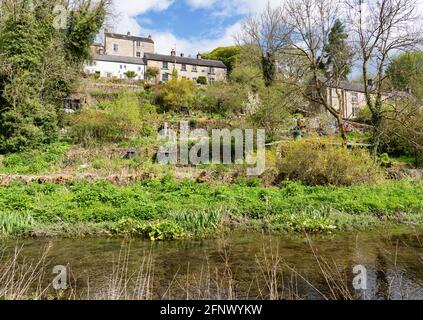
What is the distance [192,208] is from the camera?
1405 cm

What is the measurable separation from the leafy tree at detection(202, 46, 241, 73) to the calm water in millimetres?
57625

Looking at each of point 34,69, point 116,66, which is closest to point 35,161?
point 34,69

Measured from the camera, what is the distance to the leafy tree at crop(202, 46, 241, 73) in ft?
218

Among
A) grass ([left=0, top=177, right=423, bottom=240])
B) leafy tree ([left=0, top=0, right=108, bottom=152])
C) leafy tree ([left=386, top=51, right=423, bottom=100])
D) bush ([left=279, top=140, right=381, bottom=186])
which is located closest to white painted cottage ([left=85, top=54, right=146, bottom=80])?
leafy tree ([left=0, top=0, right=108, bottom=152])

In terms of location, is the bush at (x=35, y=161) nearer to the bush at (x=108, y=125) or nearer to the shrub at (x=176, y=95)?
the bush at (x=108, y=125)

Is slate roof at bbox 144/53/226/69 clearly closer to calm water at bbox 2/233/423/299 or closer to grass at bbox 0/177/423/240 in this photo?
grass at bbox 0/177/423/240

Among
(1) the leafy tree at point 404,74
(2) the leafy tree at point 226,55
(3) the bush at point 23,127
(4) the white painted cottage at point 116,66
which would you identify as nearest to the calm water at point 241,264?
(1) the leafy tree at point 404,74

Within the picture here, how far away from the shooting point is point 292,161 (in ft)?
61.1

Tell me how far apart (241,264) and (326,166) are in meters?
10.1

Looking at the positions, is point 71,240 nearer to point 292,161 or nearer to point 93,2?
point 292,161

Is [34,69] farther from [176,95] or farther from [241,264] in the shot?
[241,264]

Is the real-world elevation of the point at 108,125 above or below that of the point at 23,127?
above

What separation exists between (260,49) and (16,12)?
26316 millimetres

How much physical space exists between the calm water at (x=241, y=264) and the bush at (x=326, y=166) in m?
6.05
